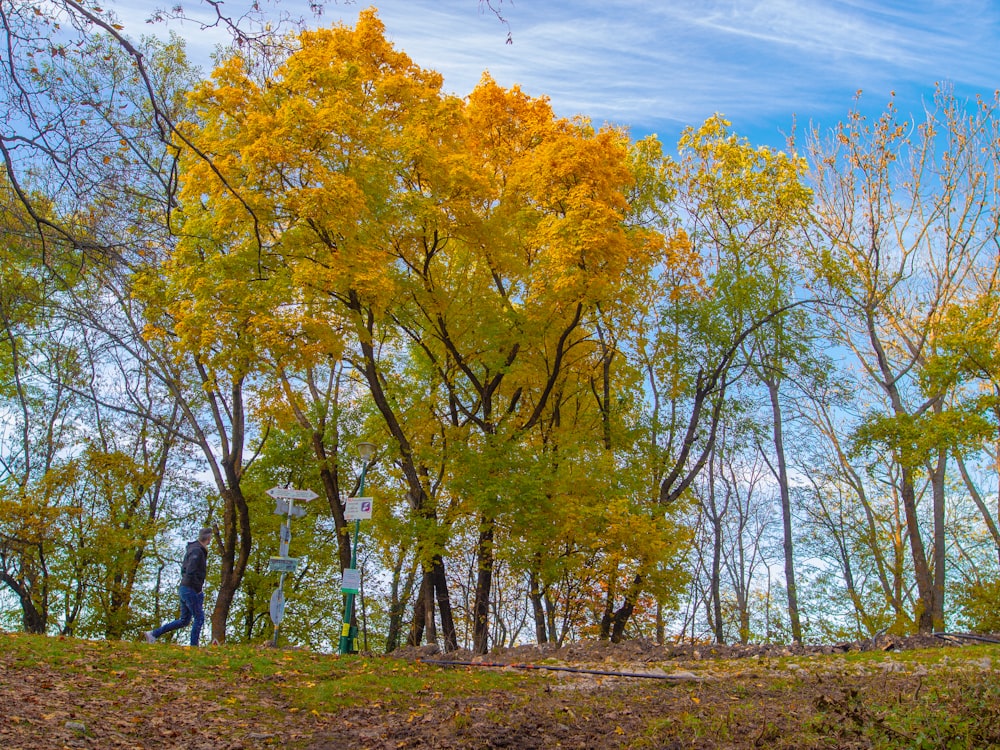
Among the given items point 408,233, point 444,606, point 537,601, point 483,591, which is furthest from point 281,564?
point 537,601

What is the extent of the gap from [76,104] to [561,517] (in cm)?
1070

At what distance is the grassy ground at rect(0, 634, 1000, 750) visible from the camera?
502cm

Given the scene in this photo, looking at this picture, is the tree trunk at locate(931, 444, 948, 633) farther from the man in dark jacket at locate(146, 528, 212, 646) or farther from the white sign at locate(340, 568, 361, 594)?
the man in dark jacket at locate(146, 528, 212, 646)

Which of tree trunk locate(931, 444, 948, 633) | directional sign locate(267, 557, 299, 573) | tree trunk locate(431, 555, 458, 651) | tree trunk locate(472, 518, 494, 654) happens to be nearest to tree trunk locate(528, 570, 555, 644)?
tree trunk locate(472, 518, 494, 654)

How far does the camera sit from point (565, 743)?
5.21 metres

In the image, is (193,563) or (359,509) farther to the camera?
(359,509)

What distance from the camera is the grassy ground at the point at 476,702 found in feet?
16.5

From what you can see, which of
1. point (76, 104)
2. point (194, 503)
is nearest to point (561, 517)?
point (76, 104)

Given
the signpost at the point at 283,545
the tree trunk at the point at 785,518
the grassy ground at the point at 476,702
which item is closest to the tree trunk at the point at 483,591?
the signpost at the point at 283,545

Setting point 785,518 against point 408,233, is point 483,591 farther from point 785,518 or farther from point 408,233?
point 785,518

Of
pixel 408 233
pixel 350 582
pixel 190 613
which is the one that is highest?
pixel 408 233

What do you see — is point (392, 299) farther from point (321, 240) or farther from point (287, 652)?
point (287, 652)

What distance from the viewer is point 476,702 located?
256 inches

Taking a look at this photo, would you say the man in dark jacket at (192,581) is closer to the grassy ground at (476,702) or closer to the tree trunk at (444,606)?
the grassy ground at (476,702)
